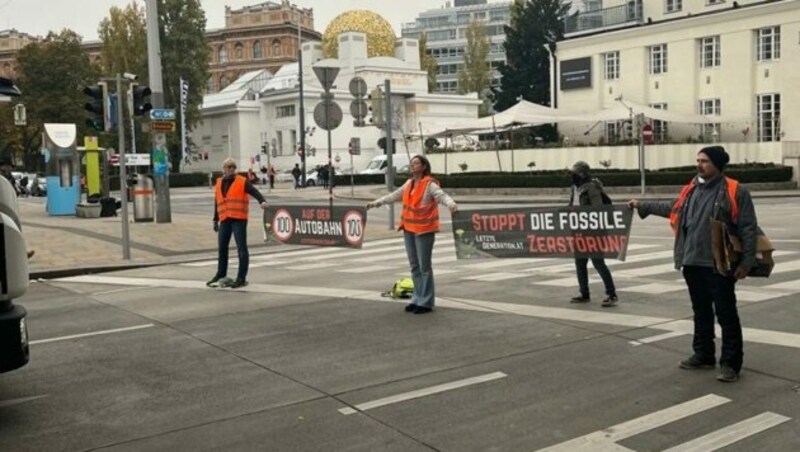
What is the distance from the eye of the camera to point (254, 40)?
415 ft

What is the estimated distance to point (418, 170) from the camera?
9.56 meters

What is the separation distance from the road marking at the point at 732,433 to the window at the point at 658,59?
44.0m

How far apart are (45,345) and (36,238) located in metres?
12.8

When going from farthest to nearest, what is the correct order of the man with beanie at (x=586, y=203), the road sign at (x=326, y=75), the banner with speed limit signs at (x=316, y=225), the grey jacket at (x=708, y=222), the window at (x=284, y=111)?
the window at (x=284, y=111), the road sign at (x=326, y=75), the banner with speed limit signs at (x=316, y=225), the man with beanie at (x=586, y=203), the grey jacket at (x=708, y=222)

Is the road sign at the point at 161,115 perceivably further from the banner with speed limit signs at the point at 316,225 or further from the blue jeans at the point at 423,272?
the blue jeans at the point at 423,272

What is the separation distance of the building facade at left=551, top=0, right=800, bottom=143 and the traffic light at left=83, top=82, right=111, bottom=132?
31.6 metres

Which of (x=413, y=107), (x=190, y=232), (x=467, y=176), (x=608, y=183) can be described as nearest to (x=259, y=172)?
(x=413, y=107)

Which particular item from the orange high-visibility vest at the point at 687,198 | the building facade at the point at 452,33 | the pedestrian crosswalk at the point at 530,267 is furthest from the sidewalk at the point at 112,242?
the building facade at the point at 452,33

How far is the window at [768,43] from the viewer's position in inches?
1629

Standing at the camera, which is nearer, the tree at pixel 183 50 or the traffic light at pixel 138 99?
the traffic light at pixel 138 99

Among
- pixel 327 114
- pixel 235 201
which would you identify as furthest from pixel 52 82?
pixel 235 201

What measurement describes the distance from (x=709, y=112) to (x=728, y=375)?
41.4 meters

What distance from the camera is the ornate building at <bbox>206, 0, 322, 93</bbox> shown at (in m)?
125

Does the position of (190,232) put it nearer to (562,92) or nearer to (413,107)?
(562,92)
